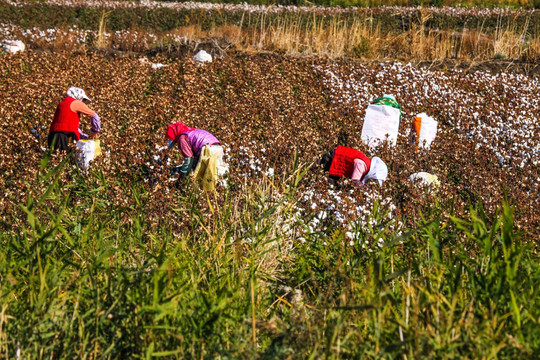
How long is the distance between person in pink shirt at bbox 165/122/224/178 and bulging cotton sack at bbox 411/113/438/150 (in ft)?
10.2

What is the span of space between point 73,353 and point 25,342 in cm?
21

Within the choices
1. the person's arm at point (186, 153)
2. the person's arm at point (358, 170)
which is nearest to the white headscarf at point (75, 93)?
the person's arm at point (186, 153)

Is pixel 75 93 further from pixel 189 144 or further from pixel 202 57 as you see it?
pixel 202 57

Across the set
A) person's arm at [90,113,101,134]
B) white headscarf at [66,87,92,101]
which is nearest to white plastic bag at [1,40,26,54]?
white headscarf at [66,87,92,101]

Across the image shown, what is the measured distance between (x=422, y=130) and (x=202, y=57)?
5.64 m

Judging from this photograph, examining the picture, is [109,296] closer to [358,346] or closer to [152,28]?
[358,346]

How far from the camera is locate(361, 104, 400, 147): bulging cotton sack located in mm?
7215

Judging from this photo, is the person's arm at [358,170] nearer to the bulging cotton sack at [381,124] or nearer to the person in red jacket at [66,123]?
the bulging cotton sack at [381,124]

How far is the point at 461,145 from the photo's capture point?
7441 millimetres

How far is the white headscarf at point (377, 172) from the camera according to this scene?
591 cm

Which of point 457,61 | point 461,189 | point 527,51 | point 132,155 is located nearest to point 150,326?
point 132,155

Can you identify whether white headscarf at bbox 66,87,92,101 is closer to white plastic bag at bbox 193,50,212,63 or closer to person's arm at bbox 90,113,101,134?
person's arm at bbox 90,113,101,134

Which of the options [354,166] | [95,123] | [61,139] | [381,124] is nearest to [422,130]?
[381,124]

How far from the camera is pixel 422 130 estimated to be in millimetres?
7562
